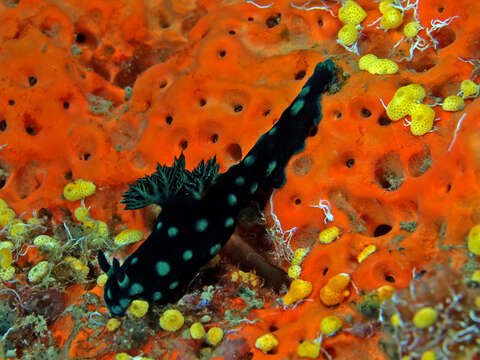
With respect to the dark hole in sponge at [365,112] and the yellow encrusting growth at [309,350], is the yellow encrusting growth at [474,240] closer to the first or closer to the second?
the yellow encrusting growth at [309,350]

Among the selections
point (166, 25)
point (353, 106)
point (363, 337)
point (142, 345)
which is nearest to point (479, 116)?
point (353, 106)

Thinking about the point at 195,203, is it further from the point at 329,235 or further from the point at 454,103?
the point at 454,103

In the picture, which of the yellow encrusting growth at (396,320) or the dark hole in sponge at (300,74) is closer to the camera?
the yellow encrusting growth at (396,320)

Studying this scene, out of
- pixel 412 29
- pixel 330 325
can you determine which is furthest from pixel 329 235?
pixel 412 29

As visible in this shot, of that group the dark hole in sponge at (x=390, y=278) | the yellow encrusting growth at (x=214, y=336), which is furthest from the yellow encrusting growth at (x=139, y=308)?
the dark hole in sponge at (x=390, y=278)

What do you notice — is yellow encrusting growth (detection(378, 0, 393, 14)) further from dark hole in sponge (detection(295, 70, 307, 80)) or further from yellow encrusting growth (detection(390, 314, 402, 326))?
yellow encrusting growth (detection(390, 314, 402, 326))

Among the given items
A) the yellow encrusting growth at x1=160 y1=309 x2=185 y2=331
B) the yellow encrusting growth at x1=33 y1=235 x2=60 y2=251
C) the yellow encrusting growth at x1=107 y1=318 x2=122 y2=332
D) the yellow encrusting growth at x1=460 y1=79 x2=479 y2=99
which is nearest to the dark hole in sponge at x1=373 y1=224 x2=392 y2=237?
the yellow encrusting growth at x1=460 y1=79 x2=479 y2=99

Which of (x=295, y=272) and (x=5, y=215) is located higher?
(x=5, y=215)

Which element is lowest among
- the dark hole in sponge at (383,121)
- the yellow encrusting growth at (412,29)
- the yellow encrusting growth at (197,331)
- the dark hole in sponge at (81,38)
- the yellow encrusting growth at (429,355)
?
the yellow encrusting growth at (197,331)
